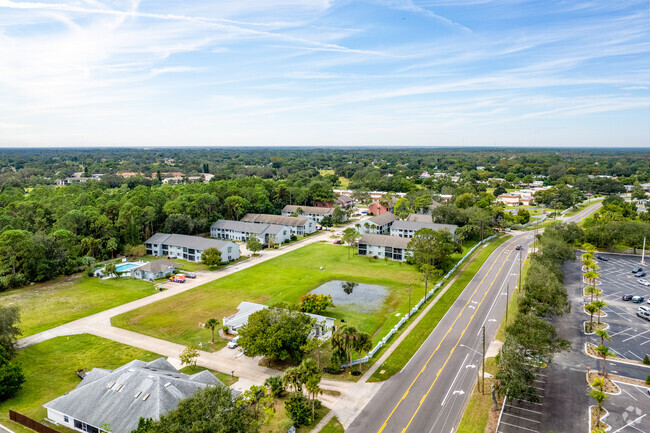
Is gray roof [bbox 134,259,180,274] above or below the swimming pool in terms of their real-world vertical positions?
above

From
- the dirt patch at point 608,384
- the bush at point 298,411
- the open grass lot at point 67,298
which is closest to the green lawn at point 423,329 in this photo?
the bush at point 298,411

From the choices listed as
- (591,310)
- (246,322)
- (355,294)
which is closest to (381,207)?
(355,294)

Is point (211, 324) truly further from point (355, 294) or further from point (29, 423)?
point (355, 294)

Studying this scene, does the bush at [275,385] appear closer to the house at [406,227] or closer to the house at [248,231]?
the house at [248,231]

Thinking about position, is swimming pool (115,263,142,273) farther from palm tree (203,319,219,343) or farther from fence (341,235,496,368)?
fence (341,235,496,368)

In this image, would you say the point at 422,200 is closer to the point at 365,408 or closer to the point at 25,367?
the point at 365,408

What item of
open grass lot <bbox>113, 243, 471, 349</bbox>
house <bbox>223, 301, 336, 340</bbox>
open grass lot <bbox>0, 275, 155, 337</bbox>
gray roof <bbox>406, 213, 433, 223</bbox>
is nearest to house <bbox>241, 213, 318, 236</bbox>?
open grass lot <bbox>113, 243, 471, 349</bbox>
